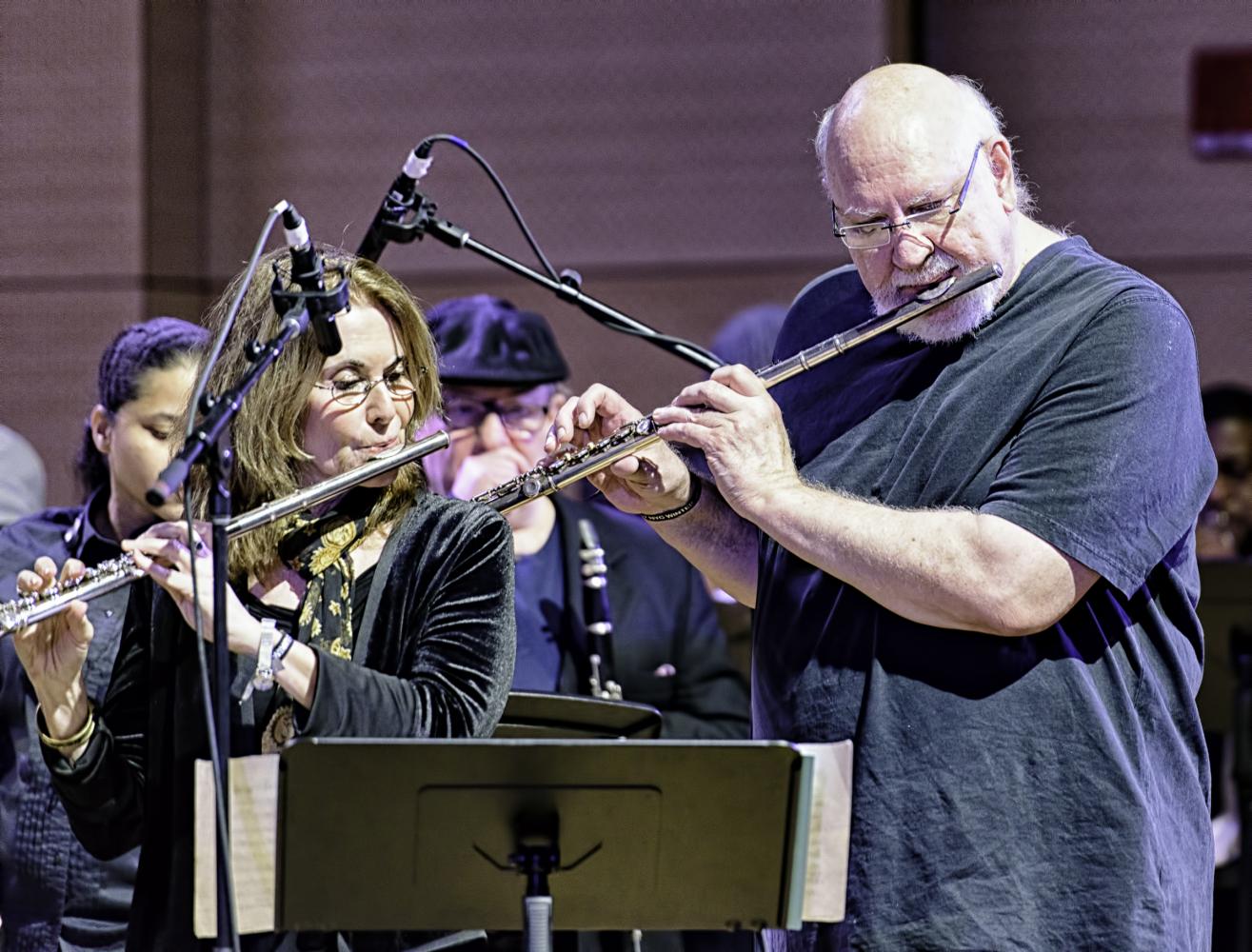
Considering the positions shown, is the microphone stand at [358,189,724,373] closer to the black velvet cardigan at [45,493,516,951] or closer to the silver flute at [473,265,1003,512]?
the silver flute at [473,265,1003,512]

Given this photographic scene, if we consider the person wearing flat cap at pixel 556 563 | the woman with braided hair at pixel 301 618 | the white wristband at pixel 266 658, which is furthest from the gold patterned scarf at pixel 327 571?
the person wearing flat cap at pixel 556 563

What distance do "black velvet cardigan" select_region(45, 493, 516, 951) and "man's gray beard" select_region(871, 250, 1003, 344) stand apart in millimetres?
596

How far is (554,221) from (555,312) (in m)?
0.25

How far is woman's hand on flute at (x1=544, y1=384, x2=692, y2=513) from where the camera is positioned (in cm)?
213

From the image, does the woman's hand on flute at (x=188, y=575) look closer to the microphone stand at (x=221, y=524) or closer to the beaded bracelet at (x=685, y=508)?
the microphone stand at (x=221, y=524)

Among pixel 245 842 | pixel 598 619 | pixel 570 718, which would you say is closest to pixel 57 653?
pixel 245 842

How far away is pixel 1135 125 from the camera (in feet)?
15.7

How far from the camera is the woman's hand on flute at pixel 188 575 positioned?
164 centimetres

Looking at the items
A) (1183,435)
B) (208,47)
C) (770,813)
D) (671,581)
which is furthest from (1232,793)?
(208,47)

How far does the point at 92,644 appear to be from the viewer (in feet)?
8.57

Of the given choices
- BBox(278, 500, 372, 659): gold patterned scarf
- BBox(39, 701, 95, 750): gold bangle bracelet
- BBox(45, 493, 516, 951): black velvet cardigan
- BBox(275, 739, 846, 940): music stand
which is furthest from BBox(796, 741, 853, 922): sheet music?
BBox(39, 701, 95, 750): gold bangle bracelet

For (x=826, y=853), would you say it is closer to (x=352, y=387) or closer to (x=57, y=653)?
(x=352, y=387)

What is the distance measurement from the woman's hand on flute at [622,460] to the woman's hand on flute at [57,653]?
0.64m

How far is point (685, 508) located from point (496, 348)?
1.10 metres
